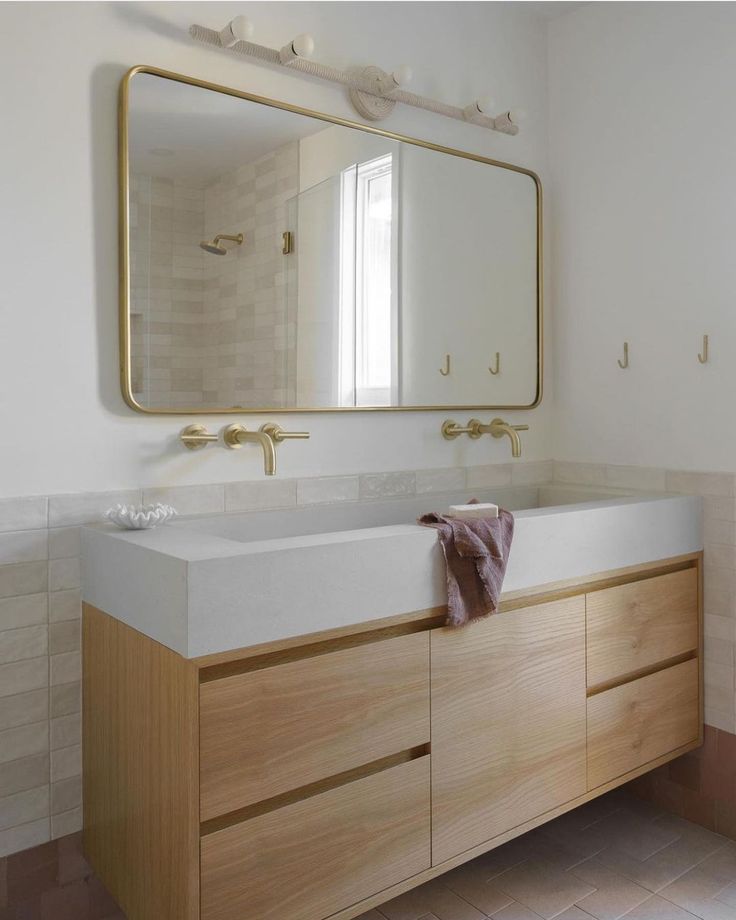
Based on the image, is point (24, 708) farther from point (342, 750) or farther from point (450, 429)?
point (450, 429)

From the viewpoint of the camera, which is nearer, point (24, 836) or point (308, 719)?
point (308, 719)

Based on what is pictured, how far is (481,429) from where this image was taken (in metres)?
2.50

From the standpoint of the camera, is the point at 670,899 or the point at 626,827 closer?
the point at 670,899

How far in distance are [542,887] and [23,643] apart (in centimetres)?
140

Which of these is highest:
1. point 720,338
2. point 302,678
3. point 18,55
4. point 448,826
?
point 18,55

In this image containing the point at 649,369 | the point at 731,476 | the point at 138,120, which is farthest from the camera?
the point at 649,369

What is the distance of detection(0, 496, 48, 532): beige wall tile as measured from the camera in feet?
5.50

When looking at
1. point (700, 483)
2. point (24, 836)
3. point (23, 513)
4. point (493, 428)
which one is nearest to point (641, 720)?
point (700, 483)

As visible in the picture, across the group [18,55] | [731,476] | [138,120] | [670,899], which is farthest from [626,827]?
[18,55]

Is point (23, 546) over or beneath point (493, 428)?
beneath

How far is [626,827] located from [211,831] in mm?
1451

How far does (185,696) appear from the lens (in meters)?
1.39

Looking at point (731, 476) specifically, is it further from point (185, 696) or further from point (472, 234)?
point (185, 696)

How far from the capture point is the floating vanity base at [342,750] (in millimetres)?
1425
